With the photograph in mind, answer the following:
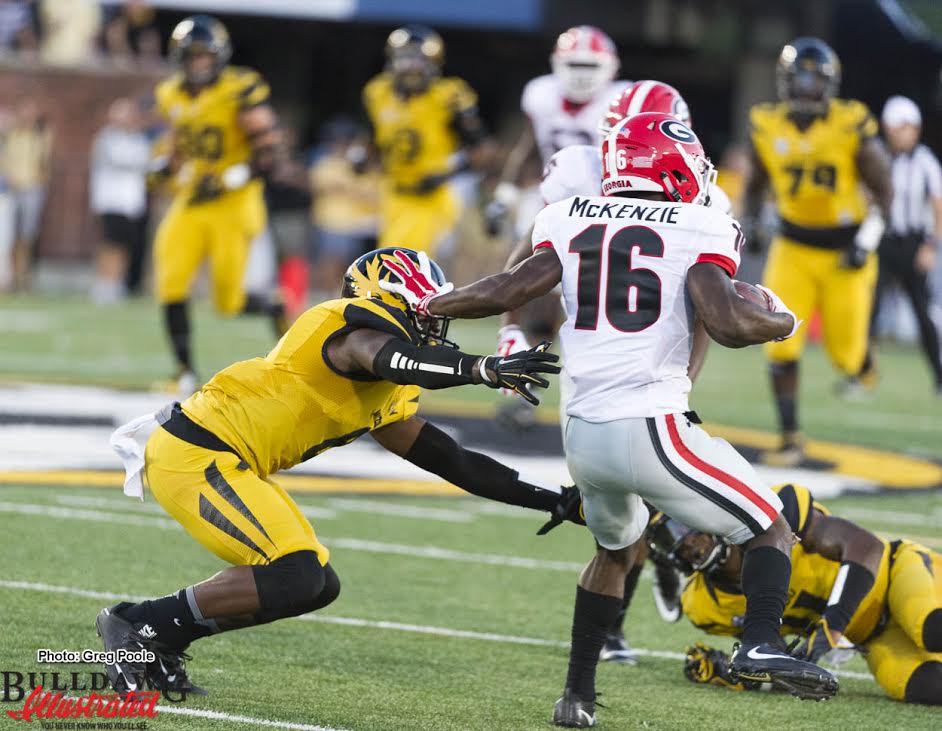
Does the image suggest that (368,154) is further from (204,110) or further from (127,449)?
(127,449)

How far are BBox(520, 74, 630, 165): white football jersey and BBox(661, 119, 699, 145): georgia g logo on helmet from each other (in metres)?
4.13

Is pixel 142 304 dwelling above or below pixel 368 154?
below

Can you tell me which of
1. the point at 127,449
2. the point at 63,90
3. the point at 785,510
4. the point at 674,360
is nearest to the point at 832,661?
the point at 785,510

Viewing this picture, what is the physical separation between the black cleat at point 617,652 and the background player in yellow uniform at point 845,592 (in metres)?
0.29

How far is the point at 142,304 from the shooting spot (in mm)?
19484

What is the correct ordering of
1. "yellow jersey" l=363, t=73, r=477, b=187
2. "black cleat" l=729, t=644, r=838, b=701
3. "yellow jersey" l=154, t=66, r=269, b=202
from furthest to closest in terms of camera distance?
"yellow jersey" l=363, t=73, r=477, b=187
"yellow jersey" l=154, t=66, r=269, b=202
"black cleat" l=729, t=644, r=838, b=701

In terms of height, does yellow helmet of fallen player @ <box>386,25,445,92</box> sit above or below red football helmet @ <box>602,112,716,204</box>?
above

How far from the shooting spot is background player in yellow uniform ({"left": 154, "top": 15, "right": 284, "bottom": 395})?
441 inches

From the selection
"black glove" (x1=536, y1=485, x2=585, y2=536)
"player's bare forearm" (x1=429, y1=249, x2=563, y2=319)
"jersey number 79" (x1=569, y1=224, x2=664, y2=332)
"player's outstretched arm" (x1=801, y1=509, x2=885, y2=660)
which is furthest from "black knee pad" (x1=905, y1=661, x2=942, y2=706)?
"player's bare forearm" (x1=429, y1=249, x2=563, y2=319)

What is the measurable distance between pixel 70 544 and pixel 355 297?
2.32 meters

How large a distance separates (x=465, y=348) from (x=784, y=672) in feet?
36.6

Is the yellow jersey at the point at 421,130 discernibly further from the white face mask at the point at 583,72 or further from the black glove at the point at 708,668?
the black glove at the point at 708,668

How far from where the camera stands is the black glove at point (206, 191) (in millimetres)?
11258

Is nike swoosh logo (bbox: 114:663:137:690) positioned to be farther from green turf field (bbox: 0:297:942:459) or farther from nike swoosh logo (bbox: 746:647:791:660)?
green turf field (bbox: 0:297:942:459)
